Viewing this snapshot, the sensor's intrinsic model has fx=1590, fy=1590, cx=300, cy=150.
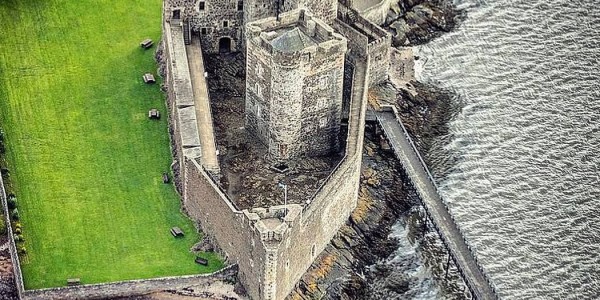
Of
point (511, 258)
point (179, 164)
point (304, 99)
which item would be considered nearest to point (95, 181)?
point (179, 164)

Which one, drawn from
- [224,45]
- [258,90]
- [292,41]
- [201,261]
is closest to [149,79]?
[224,45]

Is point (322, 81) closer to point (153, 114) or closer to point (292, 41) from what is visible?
point (292, 41)

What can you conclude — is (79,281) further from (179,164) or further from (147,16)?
(147,16)

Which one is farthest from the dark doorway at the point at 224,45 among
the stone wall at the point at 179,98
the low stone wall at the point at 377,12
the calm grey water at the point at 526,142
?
the calm grey water at the point at 526,142

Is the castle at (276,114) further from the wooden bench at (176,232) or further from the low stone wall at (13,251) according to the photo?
the low stone wall at (13,251)

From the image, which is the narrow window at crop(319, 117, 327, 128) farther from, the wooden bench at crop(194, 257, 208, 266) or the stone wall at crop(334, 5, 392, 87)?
the wooden bench at crop(194, 257, 208, 266)

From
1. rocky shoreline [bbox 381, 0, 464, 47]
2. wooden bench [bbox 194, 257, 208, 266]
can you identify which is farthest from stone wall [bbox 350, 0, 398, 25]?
wooden bench [bbox 194, 257, 208, 266]

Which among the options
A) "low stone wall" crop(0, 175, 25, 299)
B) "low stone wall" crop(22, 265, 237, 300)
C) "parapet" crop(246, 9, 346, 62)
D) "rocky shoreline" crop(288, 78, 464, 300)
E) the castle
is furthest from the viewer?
"parapet" crop(246, 9, 346, 62)
